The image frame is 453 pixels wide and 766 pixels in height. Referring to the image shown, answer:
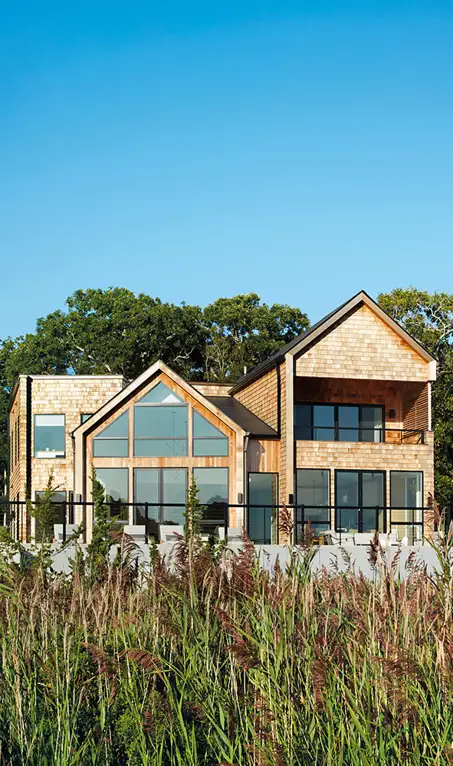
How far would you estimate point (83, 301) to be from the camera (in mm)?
55781

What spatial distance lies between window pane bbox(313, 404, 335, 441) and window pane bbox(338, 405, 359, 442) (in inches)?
9.5

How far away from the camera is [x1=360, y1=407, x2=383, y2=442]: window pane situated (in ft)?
96.0

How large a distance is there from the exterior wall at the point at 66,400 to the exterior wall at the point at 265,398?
483 cm

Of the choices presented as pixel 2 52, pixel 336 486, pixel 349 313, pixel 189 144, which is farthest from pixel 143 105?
pixel 336 486

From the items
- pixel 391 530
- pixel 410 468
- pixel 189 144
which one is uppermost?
pixel 189 144

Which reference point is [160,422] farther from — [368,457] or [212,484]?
[368,457]

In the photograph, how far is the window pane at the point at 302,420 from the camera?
93.6 ft

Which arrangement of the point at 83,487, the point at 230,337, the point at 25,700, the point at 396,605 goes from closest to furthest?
the point at 25,700 < the point at 396,605 < the point at 83,487 < the point at 230,337

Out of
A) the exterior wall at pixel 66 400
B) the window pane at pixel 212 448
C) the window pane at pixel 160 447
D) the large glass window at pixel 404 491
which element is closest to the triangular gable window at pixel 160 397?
the window pane at pixel 160 447

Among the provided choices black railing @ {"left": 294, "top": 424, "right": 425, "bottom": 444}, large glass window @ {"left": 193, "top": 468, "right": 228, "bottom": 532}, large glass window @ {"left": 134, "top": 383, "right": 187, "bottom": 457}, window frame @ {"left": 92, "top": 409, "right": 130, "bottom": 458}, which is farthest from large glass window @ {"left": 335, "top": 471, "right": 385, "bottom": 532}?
window frame @ {"left": 92, "top": 409, "right": 130, "bottom": 458}

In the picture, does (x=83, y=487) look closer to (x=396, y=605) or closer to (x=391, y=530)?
(x=391, y=530)

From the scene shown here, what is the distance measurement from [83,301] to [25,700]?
5197 centimetres

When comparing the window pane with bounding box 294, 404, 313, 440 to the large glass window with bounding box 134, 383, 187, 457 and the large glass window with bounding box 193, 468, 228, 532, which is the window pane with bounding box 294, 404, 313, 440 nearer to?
the large glass window with bounding box 193, 468, 228, 532

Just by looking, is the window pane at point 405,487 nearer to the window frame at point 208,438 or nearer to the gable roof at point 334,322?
the gable roof at point 334,322
